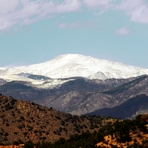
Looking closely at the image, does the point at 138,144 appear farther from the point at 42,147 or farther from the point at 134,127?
the point at 42,147

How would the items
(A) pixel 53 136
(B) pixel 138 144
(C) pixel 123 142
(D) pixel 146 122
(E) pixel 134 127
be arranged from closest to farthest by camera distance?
(B) pixel 138 144
(C) pixel 123 142
(E) pixel 134 127
(D) pixel 146 122
(A) pixel 53 136

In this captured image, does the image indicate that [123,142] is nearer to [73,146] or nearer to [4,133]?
[73,146]

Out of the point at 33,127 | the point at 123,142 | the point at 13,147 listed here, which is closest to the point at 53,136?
the point at 33,127

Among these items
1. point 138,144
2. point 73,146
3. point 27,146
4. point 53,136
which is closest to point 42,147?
point 27,146

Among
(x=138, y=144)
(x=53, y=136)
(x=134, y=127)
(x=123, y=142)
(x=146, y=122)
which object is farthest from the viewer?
(x=53, y=136)

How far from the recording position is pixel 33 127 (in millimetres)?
198750

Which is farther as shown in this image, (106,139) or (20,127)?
(20,127)

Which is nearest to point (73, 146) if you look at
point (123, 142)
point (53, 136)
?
point (123, 142)

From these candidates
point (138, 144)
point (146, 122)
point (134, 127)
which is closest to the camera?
point (138, 144)

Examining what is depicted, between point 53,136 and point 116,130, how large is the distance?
104511mm

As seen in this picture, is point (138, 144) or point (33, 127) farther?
point (33, 127)

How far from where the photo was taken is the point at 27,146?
91.0 meters

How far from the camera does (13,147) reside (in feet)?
305

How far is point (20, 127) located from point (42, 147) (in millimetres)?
106970
